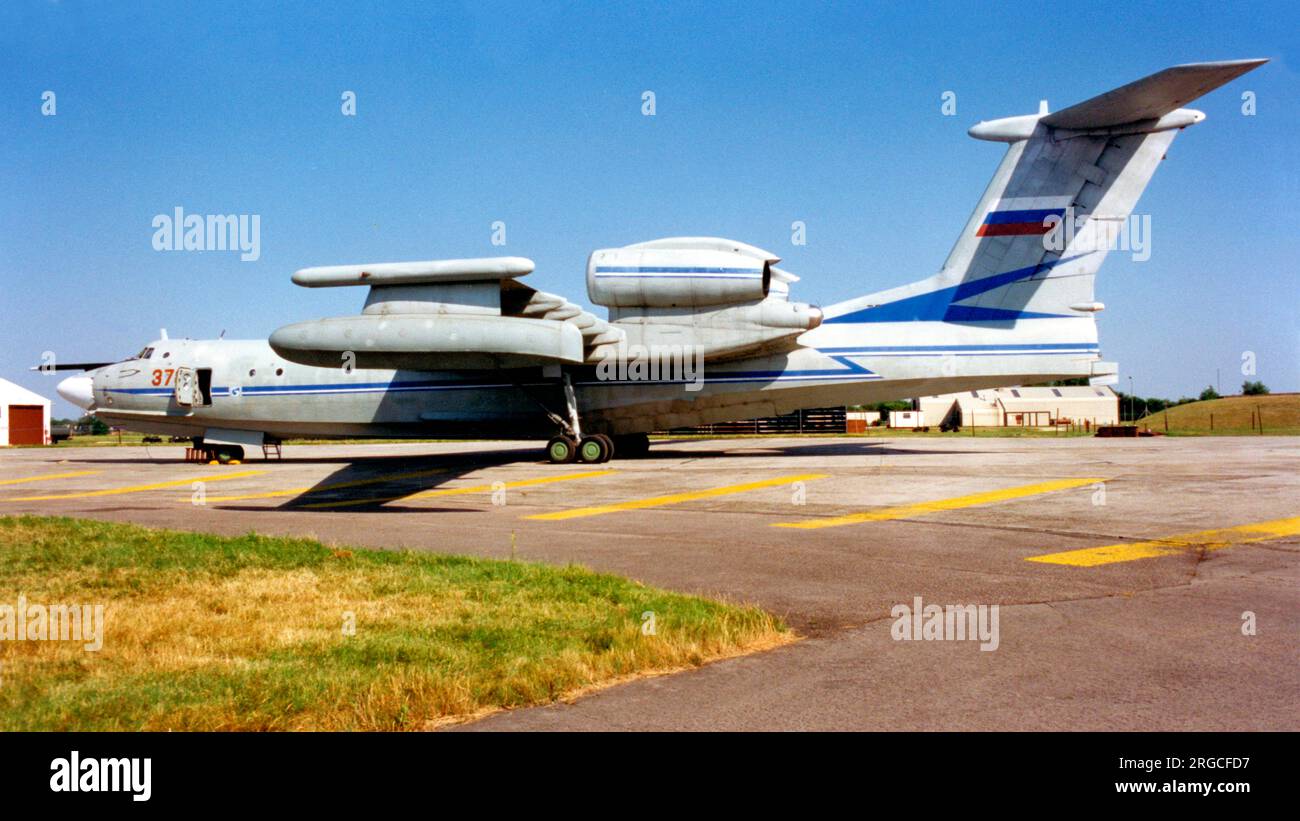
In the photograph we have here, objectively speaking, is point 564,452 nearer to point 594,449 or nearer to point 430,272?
point 594,449

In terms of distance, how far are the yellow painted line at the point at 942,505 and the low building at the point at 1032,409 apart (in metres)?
51.1

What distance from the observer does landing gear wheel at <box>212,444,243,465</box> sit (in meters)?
26.0

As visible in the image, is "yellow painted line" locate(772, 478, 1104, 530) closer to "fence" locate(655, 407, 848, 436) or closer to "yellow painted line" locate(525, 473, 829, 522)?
"yellow painted line" locate(525, 473, 829, 522)

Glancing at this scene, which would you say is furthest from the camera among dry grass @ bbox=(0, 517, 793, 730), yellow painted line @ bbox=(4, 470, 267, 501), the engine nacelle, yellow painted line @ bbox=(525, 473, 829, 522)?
the engine nacelle

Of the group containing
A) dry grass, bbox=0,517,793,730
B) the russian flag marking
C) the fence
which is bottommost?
dry grass, bbox=0,517,793,730

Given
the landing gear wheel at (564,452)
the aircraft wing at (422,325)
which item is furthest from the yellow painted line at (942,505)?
the landing gear wheel at (564,452)

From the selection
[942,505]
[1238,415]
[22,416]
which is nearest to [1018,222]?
[942,505]

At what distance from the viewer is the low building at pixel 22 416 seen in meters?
52.5

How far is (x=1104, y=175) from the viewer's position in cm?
2019

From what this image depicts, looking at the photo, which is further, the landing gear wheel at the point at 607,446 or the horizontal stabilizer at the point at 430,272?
the landing gear wheel at the point at 607,446

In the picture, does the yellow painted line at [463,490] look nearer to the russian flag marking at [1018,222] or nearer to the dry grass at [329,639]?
the dry grass at [329,639]

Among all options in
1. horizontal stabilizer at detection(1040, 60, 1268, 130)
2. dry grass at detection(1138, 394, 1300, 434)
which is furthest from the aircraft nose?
dry grass at detection(1138, 394, 1300, 434)

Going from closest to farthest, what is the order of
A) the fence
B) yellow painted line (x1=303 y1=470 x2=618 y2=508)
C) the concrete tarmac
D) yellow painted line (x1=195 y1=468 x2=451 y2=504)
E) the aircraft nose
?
the concrete tarmac < yellow painted line (x1=303 y1=470 x2=618 y2=508) < yellow painted line (x1=195 y1=468 x2=451 y2=504) < the aircraft nose < the fence

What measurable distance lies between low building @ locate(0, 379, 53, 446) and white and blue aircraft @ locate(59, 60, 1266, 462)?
1519 inches
